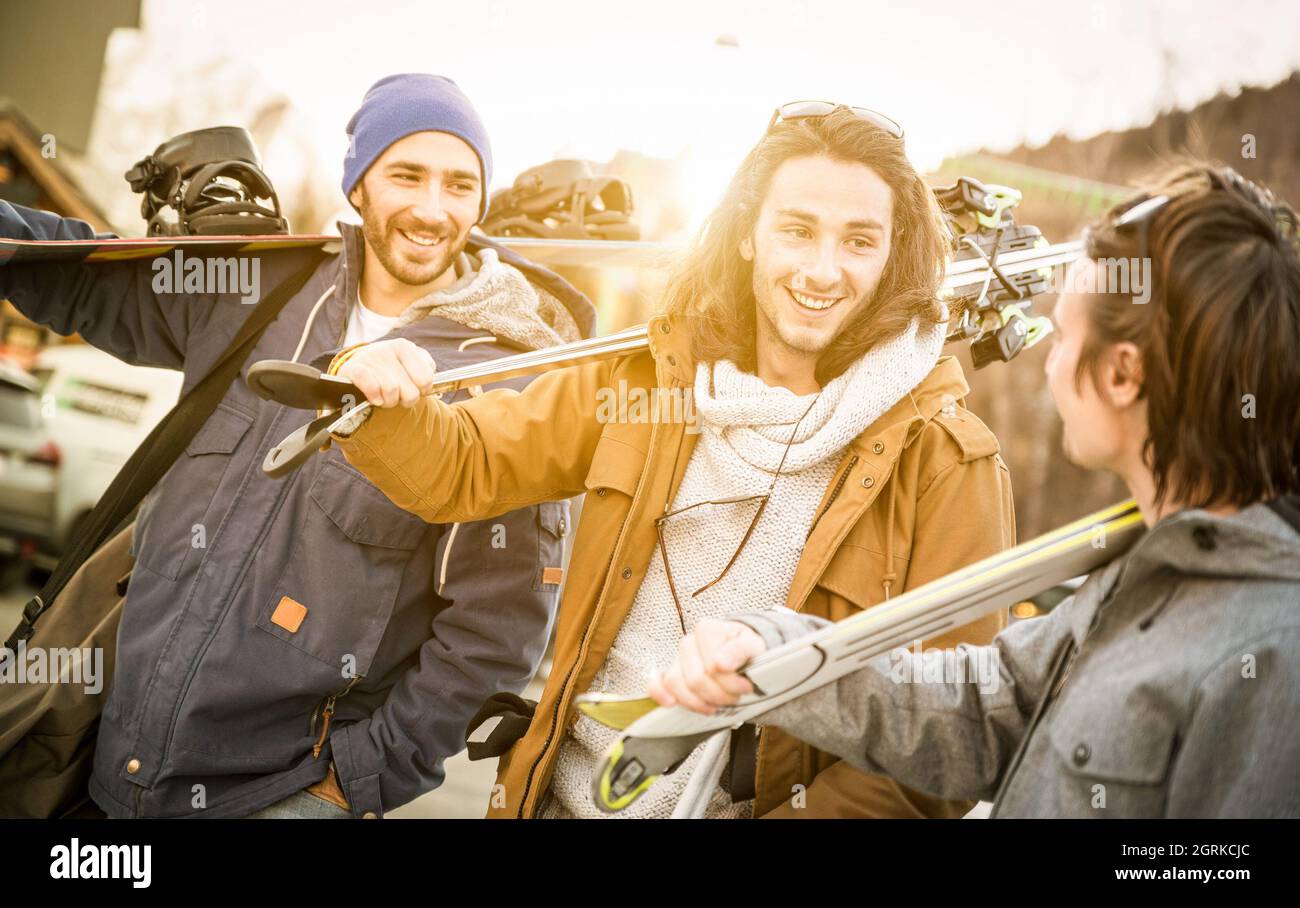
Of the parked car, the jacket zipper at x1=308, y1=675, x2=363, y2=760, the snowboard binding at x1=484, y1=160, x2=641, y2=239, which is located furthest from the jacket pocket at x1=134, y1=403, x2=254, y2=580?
the parked car

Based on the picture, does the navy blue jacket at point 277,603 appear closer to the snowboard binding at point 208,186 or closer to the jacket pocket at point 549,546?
the jacket pocket at point 549,546

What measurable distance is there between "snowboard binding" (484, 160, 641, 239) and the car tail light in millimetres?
3682

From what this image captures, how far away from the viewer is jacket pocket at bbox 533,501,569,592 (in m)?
2.34

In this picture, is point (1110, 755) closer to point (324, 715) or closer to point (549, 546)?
point (549, 546)

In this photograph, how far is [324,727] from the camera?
230 centimetres

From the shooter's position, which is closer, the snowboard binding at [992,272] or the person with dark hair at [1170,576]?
the person with dark hair at [1170,576]

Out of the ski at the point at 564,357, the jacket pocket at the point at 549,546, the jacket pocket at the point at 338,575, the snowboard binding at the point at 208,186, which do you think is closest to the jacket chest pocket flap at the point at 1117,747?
the ski at the point at 564,357

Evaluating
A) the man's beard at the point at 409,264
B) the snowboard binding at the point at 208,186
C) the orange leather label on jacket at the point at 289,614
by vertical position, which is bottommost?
the orange leather label on jacket at the point at 289,614

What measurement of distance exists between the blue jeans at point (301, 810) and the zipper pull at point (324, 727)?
84 millimetres

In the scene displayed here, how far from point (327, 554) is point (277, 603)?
133 mm

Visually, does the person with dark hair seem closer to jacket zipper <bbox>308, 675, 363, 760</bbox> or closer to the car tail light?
jacket zipper <bbox>308, 675, 363, 760</bbox>

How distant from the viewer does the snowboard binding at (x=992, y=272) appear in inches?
89.8

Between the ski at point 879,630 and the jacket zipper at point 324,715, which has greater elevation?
the ski at point 879,630
